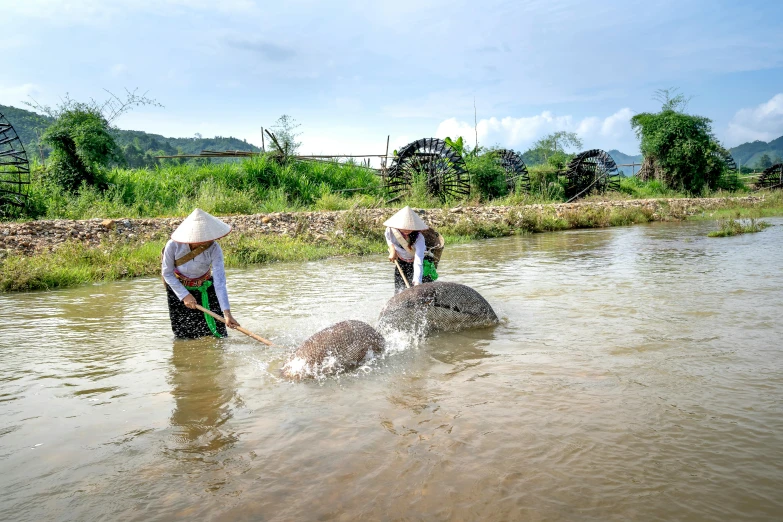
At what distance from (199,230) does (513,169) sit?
21.9 meters

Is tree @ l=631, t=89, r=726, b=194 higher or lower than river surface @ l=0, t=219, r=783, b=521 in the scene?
higher

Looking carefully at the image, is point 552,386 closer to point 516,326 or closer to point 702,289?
point 516,326

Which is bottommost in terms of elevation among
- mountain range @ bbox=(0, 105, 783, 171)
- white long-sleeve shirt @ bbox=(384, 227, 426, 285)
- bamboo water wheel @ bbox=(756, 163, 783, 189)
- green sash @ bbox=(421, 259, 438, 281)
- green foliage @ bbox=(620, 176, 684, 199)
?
green sash @ bbox=(421, 259, 438, 281)

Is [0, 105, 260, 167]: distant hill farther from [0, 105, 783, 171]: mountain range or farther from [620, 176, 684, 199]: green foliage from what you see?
[620, 176, 684, 199]: green foliage

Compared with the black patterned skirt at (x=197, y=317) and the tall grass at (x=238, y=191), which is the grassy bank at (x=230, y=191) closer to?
the tall grass at (x=238, y=191)

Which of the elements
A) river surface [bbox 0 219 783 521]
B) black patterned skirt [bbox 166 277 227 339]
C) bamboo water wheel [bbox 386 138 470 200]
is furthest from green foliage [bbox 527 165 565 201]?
black patterned skirt [bbox 166 277 227 339]

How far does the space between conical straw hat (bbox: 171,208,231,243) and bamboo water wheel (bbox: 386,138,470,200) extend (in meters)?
16.2

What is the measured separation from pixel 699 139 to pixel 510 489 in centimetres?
2826

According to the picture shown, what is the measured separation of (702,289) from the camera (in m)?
6.87

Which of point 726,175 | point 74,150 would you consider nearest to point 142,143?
point 74,150

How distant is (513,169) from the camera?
81.8 feet

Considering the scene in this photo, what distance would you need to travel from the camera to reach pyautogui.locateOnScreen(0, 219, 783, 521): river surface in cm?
249

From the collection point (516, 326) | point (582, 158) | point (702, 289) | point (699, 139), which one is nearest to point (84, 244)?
point (516, 326)

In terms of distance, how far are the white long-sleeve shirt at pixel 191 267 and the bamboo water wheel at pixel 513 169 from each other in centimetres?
1960
